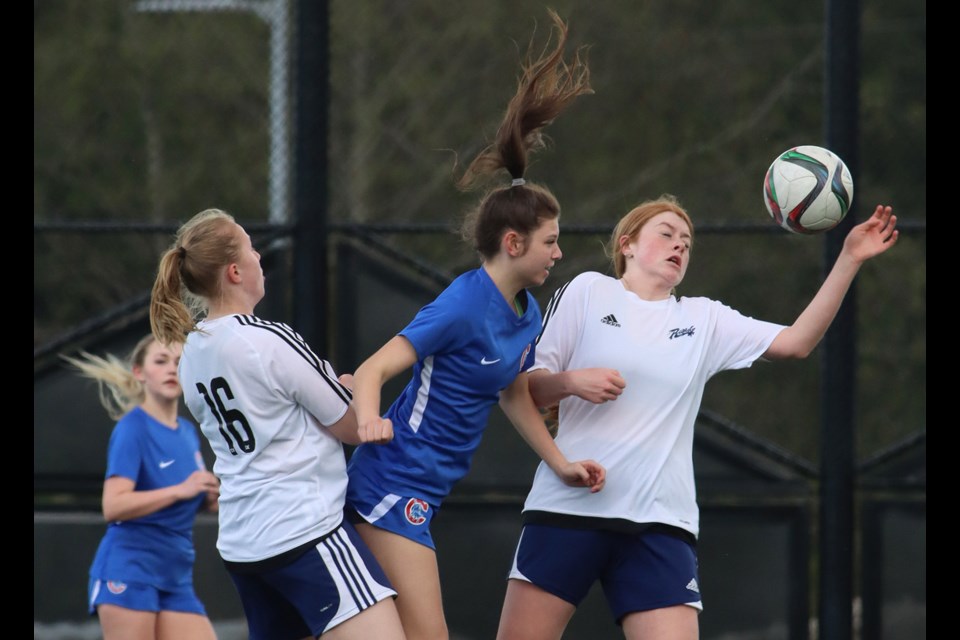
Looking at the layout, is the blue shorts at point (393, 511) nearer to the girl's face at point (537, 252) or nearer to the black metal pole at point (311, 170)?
the girl's face at point (537, 252)

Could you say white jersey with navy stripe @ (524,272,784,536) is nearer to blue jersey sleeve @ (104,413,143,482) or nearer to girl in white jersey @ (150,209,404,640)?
girl in white jersey @ (150,209,404,640)

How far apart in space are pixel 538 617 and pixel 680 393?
79cm

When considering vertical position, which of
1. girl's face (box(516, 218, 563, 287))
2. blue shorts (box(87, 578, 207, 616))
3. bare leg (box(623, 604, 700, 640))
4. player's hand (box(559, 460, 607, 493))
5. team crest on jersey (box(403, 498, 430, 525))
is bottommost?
blue shorts (box(87, 578, 207, 616))

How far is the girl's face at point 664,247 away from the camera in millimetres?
4227

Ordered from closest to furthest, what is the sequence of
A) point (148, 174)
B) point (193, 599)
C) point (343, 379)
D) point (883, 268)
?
point (343, 379) → point (193, 599) → point (883, 268) → point (148, 174)

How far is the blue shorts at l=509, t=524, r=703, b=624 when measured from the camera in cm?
404

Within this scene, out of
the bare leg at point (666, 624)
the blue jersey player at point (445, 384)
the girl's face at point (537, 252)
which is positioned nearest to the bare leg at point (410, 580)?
the blue jersey player at point (445, 384)

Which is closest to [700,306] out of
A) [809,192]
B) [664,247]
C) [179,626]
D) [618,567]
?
[664,247]

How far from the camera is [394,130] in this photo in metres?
11.3

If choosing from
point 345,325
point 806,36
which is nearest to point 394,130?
point 806,36

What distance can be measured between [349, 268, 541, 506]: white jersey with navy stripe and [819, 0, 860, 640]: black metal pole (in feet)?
7.32

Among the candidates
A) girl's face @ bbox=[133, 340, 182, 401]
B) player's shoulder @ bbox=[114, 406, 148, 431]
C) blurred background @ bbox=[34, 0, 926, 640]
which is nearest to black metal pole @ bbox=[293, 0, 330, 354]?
blurred background @ bbox=[34, 0, 926, 640]

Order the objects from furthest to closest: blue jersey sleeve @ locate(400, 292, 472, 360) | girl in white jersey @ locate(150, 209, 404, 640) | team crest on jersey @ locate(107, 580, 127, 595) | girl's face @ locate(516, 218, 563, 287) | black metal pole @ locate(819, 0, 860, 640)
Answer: black metal pole @ locate(819, 0, 860, 640)
team crest on jersey @ locate(107, 580, 127, 595)
girl's face @ locate(516, 218, 563, 287)
blue jersey sleeve @ locate(400, 292, 472, 360)
girl in white jersey @ locate(150, 209, 404, 640)
